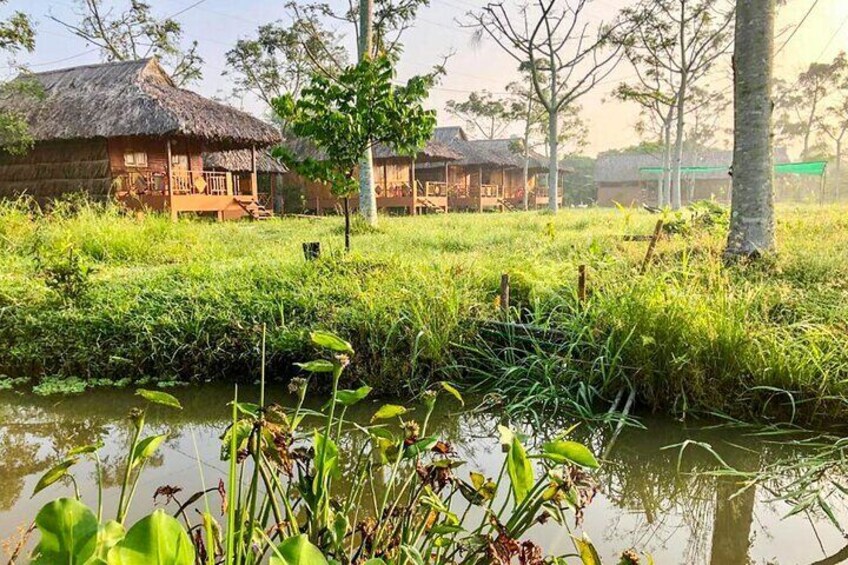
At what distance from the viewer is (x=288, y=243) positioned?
8.79 meters

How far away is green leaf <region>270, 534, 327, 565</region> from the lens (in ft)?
2.80

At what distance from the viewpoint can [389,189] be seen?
21516mm

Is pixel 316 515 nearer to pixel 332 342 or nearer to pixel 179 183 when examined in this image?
pixel 332 342

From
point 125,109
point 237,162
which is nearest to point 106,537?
point 125,109

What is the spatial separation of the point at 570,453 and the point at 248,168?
2065cm

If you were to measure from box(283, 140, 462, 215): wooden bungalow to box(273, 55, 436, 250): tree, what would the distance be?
13196 mm

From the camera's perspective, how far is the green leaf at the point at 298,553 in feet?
2.80

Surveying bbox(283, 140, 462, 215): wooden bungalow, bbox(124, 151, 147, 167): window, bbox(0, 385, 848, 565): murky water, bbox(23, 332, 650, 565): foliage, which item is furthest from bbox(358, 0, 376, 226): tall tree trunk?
bbox(23, 332, 650, 565): foliage

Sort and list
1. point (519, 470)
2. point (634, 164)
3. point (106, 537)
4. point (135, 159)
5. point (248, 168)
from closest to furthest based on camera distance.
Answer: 1. point (106, 537)
2. point (519, 470)
3. point (135, 159)
4. point (248, 168)
5. point (634, 164)

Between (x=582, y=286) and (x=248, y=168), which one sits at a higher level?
(x=248, y=168)

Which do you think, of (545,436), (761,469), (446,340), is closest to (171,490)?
(545,436)

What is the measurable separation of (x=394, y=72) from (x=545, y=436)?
414cm

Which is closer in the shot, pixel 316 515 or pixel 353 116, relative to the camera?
pixel 316 515

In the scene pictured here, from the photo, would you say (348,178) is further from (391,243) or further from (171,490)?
(171,490)
